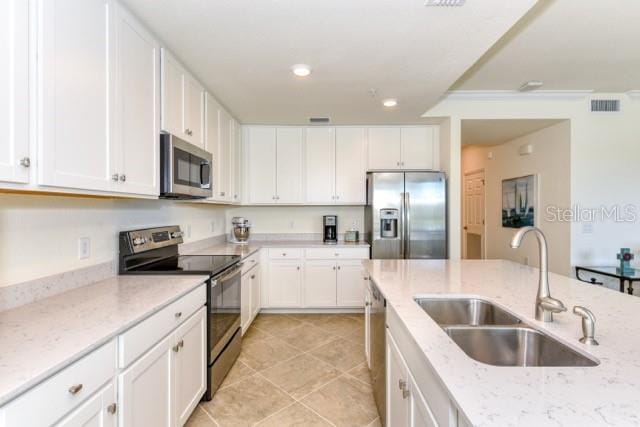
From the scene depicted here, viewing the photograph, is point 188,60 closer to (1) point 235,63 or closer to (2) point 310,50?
(1) point 235,63

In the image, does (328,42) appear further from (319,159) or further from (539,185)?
(539,185)

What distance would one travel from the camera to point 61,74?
129 centimetres

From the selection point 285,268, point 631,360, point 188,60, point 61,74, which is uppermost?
point 188,60

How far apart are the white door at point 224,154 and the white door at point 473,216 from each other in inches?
178

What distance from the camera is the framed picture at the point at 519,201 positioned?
14.1ft

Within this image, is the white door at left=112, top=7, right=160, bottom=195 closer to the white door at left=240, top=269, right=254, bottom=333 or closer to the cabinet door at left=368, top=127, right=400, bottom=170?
the white door at left=240, top=269, right=254, bottom=333

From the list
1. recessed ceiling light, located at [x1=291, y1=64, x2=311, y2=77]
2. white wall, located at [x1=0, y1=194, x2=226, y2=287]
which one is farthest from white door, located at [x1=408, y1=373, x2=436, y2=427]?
recessed ceiling light, located at [x1=291, y1=64, x2=311, y2=77]

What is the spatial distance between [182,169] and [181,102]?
52 cm

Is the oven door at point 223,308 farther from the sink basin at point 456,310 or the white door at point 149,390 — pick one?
the sink basin at point 456,310

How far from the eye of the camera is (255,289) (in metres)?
3.68

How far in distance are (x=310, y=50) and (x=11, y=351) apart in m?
2.14

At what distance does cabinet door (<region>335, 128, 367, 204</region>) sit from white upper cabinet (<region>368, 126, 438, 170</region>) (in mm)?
128

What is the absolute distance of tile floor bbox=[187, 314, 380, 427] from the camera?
80.9 inches

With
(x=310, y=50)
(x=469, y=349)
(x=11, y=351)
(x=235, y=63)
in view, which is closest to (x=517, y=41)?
(x=310, y=50)
